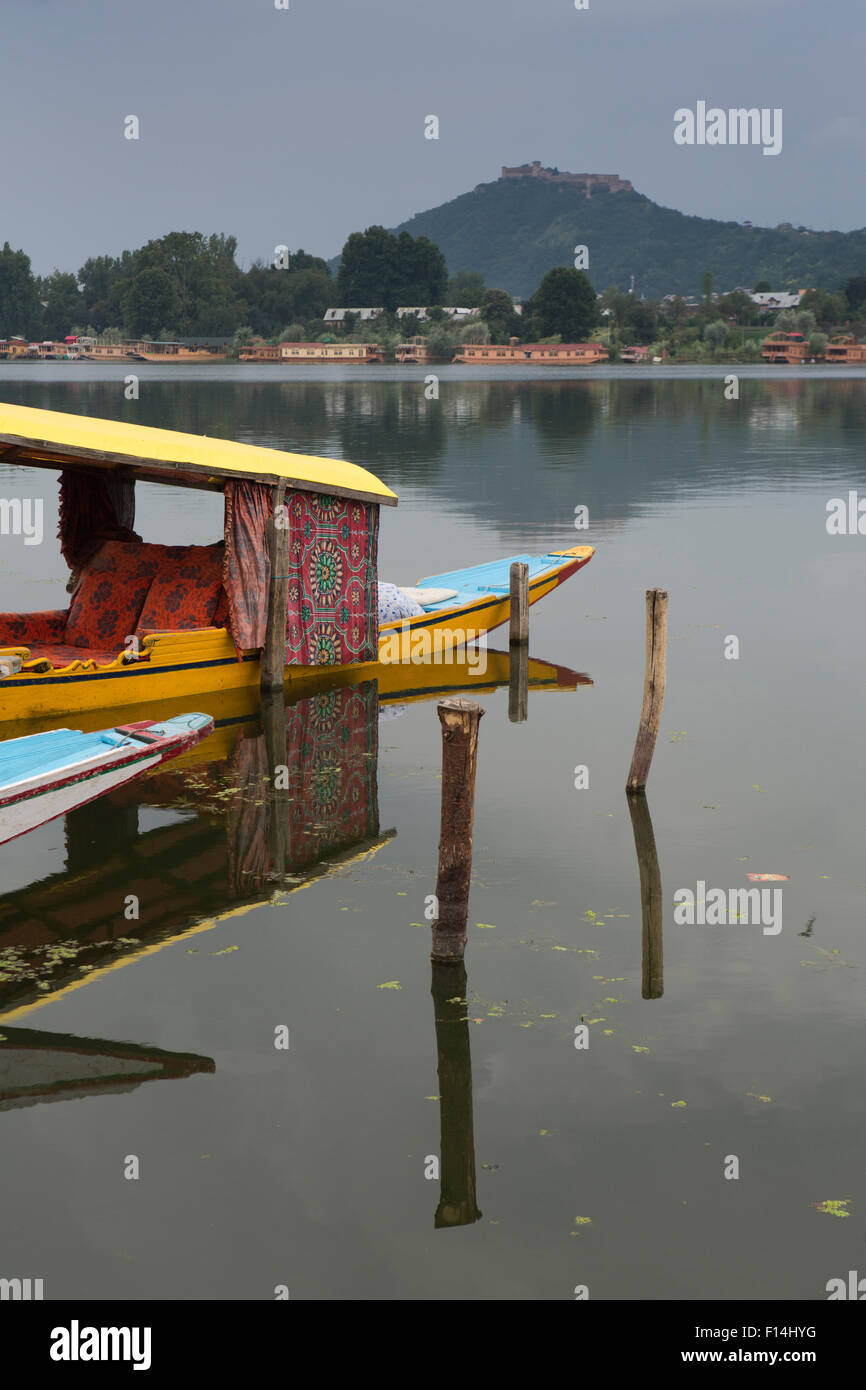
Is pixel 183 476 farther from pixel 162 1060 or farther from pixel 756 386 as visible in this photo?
pixel 756 386

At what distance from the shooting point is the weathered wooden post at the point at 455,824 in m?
11.1

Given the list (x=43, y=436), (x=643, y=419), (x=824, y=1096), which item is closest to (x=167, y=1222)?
(x=824, y=1096)

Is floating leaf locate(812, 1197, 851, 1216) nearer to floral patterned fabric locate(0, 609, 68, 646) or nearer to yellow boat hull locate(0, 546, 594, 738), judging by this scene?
yellow boat hull locate(0, 546, 594, 738)

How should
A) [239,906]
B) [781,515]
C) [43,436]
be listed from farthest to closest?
[781,515] → [43,436] → [239,906]

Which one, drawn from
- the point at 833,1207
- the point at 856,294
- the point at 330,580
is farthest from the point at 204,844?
the point at 856,294

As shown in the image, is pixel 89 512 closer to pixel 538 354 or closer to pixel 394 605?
pixel 394 605

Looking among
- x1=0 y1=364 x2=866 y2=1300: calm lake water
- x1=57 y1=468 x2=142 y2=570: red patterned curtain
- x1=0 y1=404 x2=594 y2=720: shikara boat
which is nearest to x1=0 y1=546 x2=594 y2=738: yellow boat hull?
x1=0 y1=404 x2=594 y2=720: shikara boat

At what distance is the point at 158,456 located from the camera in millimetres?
17734

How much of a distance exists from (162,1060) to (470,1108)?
2.18m

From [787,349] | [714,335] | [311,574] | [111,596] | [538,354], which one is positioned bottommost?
[111,596]

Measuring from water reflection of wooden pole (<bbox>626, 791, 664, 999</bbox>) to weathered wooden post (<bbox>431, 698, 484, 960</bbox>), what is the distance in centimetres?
149

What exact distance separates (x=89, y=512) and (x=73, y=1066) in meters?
12.5

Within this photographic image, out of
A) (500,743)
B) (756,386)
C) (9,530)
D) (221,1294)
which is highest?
(756,386)

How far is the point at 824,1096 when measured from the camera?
9.91 m
